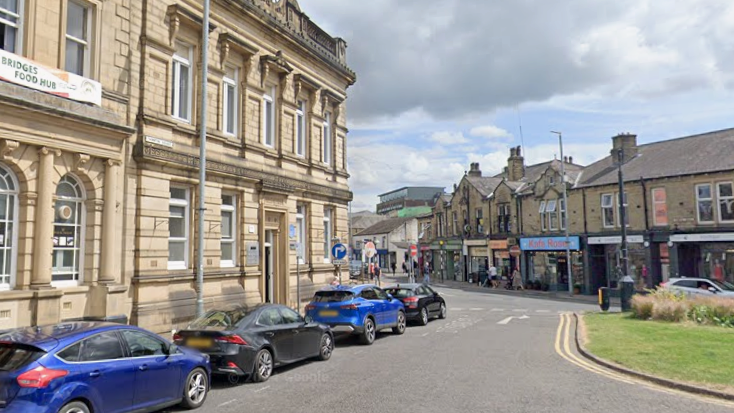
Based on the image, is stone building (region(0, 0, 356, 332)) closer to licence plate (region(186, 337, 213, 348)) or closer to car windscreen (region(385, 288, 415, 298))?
car windscreen (region(385, 288, 415, 298))

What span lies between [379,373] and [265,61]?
12.2 metres

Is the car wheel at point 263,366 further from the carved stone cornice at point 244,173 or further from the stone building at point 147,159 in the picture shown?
the carved stone cornice at point 244,173

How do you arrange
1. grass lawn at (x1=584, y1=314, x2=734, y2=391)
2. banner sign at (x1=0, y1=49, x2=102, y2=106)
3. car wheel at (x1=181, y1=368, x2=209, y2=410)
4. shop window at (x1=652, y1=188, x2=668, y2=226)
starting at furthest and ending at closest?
shop window at (x1=652, y1=188, x2=668, y2=226) → banner sign at (x1=0, y1=49, x2=102, y2=106) → grass lawn at (x1=584, y1=314, x2=734, y2=391) → car wheel at (x1=181, y1=368, x2=209, y2=410)

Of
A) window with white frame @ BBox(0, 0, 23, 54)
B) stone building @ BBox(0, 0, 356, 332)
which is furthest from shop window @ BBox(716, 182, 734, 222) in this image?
window with white frame @ BBox(0, 0, 23, 54)

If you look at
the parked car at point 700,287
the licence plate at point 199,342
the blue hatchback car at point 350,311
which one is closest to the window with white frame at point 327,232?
the blue hatchback car at point 350,311

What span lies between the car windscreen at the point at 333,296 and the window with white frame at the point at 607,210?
2507 cm

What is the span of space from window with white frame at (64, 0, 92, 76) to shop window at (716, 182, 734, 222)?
29.8 meters

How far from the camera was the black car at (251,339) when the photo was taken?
902 cm

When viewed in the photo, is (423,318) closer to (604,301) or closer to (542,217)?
(604,301)

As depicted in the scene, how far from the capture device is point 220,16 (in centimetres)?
1606

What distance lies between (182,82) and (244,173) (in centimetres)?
333

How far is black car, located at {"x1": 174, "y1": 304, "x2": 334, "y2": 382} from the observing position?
9016 millimetres

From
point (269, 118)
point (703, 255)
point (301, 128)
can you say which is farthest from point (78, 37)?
point (703, 255)

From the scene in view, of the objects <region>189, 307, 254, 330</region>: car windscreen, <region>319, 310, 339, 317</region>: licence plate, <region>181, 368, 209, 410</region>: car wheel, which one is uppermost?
<region>189, 307, 254, 330</region>: car windscreen
